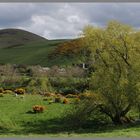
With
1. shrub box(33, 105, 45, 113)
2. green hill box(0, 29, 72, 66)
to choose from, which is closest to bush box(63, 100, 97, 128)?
shrub box(33, 105, 45, 113)

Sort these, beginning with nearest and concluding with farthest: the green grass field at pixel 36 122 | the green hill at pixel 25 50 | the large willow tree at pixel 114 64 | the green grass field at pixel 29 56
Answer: the green grass field at pixel 36 122 < the large willow tree at pixel 114 64 < the green grass field at pixel 29 56 < the green hill at pixel 25 50

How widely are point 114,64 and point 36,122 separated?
6.21m

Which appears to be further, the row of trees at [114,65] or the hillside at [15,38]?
the hillside at [15,38]

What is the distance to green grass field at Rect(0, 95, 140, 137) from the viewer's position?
23.9m

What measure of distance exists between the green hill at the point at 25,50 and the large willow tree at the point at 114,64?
1443 inches

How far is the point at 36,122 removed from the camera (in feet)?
92.7

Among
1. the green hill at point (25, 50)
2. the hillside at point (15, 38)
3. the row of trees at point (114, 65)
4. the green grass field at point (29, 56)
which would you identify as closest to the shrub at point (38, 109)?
the row of trees at point (114, 65)

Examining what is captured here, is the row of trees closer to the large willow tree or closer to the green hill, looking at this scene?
the large willow tree

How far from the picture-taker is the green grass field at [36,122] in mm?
23891

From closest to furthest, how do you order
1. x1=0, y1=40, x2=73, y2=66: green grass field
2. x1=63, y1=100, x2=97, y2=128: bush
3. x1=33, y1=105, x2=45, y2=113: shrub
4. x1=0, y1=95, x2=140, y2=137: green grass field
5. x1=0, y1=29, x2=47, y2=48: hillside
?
x1=0, y1=95, x2=140, y2=137: green grass field, x1=63, y1=100, x2=97, y2=128: bush, x1=33, y1=105, x2=45, y2=113: shrub, x1=0, y1=40, x2=73, y2=66: green grass field, x1=0, y1=29, x2=47, y2=48: hillside

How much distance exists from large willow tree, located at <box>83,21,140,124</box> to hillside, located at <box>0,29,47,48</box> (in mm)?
76699

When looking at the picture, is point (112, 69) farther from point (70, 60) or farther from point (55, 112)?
point (70, 60)

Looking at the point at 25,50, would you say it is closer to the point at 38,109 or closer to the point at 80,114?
the point at 38,109

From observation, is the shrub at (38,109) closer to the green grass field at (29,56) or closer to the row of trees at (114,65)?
the row of trees at (114,65)
